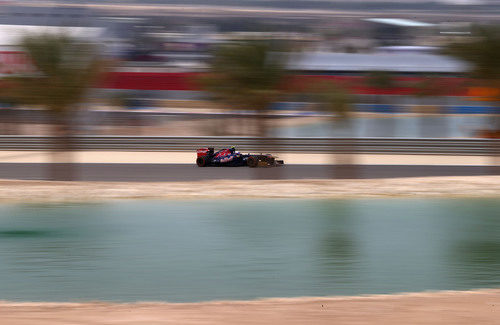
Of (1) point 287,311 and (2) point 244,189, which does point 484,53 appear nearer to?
(2) point 244,189

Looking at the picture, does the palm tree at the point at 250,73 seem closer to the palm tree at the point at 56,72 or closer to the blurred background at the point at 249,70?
the blurred background at the point at 249,70

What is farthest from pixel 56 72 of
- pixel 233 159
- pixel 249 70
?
pixel 233 159

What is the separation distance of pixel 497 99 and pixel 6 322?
17.5m

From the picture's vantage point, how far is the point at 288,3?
110375 mm

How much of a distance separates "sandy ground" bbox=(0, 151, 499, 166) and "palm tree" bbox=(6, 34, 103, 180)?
673cm

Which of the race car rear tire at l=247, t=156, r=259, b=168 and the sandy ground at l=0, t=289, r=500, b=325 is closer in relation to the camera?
the sandy ground at l=0, t=289, r=500, b=325

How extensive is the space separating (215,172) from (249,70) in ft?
12.1

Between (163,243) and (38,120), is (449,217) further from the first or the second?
(38,120)

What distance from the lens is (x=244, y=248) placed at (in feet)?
37.6

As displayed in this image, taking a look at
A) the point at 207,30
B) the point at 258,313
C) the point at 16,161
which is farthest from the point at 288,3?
the point at 258,313

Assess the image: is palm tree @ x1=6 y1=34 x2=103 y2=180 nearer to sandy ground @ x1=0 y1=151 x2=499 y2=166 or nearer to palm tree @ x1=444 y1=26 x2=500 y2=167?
sandy ground @ x1=0 y1=151 x2=499 y2=166

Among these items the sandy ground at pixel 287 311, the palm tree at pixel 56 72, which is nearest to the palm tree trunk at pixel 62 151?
the palm tree at pixel 56 72

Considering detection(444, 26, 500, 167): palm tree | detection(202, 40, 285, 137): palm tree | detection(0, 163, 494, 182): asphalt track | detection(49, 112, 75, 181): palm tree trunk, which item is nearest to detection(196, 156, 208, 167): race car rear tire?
detection(0, 163, 494, 182): asphalt track

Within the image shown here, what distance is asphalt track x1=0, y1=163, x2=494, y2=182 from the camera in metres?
20.7
